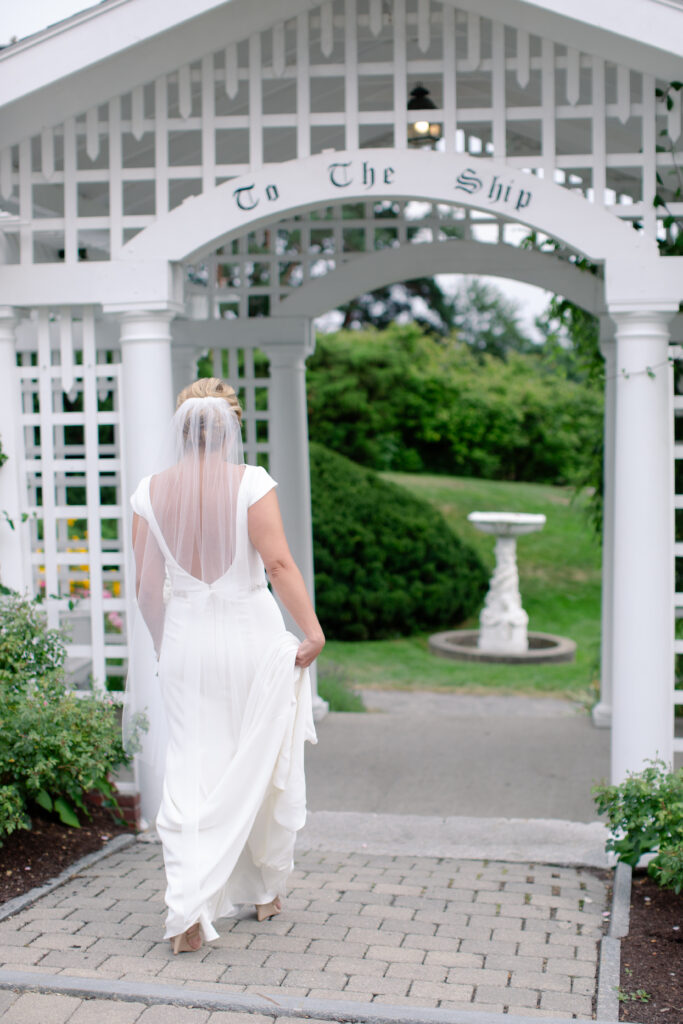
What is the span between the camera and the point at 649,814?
4.07 m

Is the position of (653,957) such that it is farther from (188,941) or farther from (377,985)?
(188,941)

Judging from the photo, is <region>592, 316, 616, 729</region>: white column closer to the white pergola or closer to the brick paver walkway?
the white pergola

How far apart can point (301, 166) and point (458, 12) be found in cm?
95

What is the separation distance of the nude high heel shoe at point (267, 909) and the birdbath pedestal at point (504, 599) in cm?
Answer: 873

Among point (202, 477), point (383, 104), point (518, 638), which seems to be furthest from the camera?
point (518, 638)

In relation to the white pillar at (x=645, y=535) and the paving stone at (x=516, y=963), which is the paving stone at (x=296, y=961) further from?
the white pillar at (x=645, y=535)

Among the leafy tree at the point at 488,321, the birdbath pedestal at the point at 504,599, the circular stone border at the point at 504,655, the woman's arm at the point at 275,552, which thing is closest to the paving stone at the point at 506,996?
the woman's arm at the point at 275,552

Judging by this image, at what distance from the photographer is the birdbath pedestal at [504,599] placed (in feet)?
41.1

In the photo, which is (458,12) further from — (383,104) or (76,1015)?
(76,1015)

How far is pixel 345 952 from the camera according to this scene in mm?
3609

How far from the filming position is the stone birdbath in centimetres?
1234

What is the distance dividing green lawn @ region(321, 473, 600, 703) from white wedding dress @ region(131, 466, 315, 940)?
5773 mm

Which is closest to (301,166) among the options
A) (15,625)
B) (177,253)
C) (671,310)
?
(177,253)

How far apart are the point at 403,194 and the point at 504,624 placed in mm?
8507
